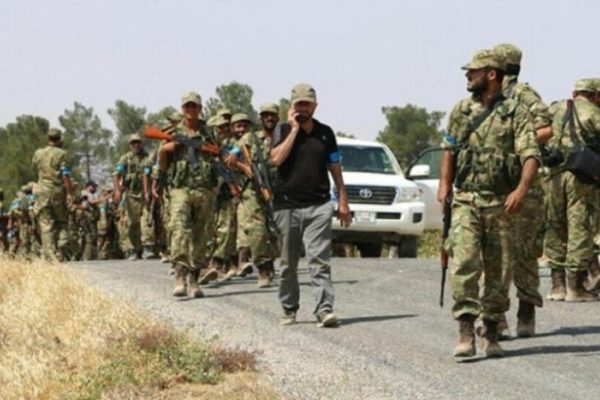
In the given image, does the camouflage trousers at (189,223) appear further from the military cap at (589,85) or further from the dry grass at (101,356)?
the military cap at (589,85)

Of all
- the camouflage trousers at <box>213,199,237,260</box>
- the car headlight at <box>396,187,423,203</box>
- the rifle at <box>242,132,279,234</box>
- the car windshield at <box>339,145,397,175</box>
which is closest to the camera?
the rifle at <box>242,132,279,234</box>

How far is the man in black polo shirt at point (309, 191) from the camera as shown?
41.2ft

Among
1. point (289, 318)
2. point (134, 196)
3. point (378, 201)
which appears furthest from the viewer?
point (134, 196)

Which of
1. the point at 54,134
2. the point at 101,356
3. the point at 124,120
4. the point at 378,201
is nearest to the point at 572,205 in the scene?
the point at 101,356

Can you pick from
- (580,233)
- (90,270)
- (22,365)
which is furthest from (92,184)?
(22,365)

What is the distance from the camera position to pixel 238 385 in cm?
952

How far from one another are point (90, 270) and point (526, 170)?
435 inches

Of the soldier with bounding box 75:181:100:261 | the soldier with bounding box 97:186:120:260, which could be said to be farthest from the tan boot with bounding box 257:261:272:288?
the soldier with bounding box 75:181:100:261

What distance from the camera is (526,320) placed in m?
12.0

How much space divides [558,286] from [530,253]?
342 centimetres

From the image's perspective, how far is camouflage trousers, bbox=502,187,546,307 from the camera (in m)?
11.8

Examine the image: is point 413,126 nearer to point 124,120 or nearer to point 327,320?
point 124,120

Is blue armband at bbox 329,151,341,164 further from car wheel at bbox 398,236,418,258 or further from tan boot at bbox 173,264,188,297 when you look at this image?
car wheel at bbox 398,236,418,258

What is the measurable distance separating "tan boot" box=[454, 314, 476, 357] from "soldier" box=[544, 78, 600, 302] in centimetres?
428
